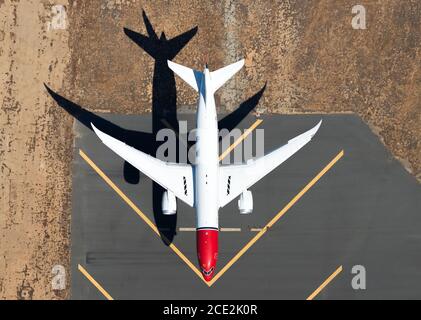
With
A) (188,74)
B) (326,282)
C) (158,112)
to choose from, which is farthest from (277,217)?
(188,74)

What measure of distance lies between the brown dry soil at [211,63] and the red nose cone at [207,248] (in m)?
5.09

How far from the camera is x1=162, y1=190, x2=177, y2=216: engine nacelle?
18.4m

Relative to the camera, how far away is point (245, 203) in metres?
18.5

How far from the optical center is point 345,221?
64.4ft

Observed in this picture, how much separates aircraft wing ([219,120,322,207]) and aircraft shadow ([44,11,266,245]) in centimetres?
207

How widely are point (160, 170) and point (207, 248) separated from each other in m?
3.16

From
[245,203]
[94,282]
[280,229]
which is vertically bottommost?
[94,282]

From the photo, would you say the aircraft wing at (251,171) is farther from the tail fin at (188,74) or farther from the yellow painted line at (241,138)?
the tail fin at (188,74)

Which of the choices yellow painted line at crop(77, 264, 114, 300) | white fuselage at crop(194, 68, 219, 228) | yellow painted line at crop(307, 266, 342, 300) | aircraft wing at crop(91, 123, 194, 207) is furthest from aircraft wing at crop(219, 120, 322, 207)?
yellow painted line at crop(77, 264, 114, 300)

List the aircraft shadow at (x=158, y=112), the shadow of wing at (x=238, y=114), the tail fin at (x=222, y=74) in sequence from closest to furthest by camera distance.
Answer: the tail fin at (x=222, y=74)
the aircraft shadow at (x=158, y=112)
the shadow of wing at (x=238, y=114)

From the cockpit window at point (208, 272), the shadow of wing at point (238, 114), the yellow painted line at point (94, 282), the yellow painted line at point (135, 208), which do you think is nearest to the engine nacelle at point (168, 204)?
the yellow painted line at point (135, 208)

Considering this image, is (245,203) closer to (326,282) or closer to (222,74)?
(326,282)

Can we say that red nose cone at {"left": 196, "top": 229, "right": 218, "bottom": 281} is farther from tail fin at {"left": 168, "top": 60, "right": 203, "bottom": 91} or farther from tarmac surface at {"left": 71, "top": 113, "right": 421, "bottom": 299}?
tail fin at {"left": 168, "top": 60, "right": 203, "bottom": 91}

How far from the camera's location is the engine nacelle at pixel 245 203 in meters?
18.5
